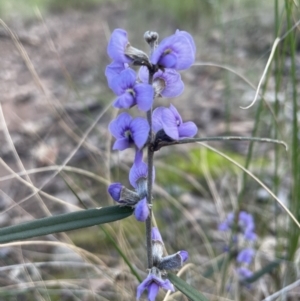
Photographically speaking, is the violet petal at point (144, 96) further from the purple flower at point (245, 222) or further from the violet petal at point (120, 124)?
the purple flower at point (245, 222)

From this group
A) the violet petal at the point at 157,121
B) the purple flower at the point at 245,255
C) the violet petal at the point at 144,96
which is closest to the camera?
the violet petal at the point at 144,96

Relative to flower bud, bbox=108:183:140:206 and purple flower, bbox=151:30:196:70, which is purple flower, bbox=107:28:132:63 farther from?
flower bud, bbox=108:183:140:206

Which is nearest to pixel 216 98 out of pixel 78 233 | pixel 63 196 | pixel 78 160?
pixel 78 160

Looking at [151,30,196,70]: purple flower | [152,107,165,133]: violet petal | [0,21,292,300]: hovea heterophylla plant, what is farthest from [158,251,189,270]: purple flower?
[151,30,196,70]: purple flower

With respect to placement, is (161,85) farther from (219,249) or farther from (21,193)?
(21,193)

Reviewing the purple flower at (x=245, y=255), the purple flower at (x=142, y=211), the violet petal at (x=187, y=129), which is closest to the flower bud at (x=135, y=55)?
the violet petal at (x=187, y=129)

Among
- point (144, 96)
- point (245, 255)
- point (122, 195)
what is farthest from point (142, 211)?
point (245, 255)

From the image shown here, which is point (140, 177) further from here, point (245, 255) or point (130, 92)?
point (245, 255)
